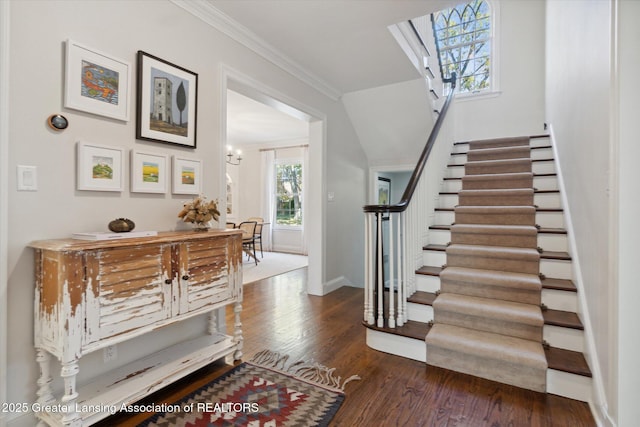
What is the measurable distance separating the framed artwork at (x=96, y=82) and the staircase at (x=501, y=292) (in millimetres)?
2432

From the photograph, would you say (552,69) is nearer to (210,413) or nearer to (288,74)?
(288,74)

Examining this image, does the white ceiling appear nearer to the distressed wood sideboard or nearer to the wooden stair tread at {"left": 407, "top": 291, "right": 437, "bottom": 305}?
the distressed wood sideboard

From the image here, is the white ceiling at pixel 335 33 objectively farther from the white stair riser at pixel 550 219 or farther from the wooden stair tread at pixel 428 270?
the wooden stair tread at pixel 428 270

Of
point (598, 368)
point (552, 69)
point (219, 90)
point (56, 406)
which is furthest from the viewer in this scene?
point (552, 69)

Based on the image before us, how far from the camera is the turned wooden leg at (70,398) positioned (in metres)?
1.39

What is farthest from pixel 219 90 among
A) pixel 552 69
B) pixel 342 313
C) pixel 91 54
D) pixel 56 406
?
pixel 552 69

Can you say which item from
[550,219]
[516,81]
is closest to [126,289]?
[550,219]

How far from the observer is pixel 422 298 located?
262 cm

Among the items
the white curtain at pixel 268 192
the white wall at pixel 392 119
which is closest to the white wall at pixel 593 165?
the white wall at pixel 392 119

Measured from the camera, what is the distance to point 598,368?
5.58ft

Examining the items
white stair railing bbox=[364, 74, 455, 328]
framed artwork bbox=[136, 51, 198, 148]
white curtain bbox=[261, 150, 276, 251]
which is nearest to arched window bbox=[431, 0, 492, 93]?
white stair railing bbox=[364, 74, 455, 328]

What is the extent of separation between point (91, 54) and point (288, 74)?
6.46ft

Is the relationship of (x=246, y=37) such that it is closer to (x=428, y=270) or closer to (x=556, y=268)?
(x=428, y=270)

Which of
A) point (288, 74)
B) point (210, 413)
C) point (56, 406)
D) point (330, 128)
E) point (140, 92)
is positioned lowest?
point (210, 413)
